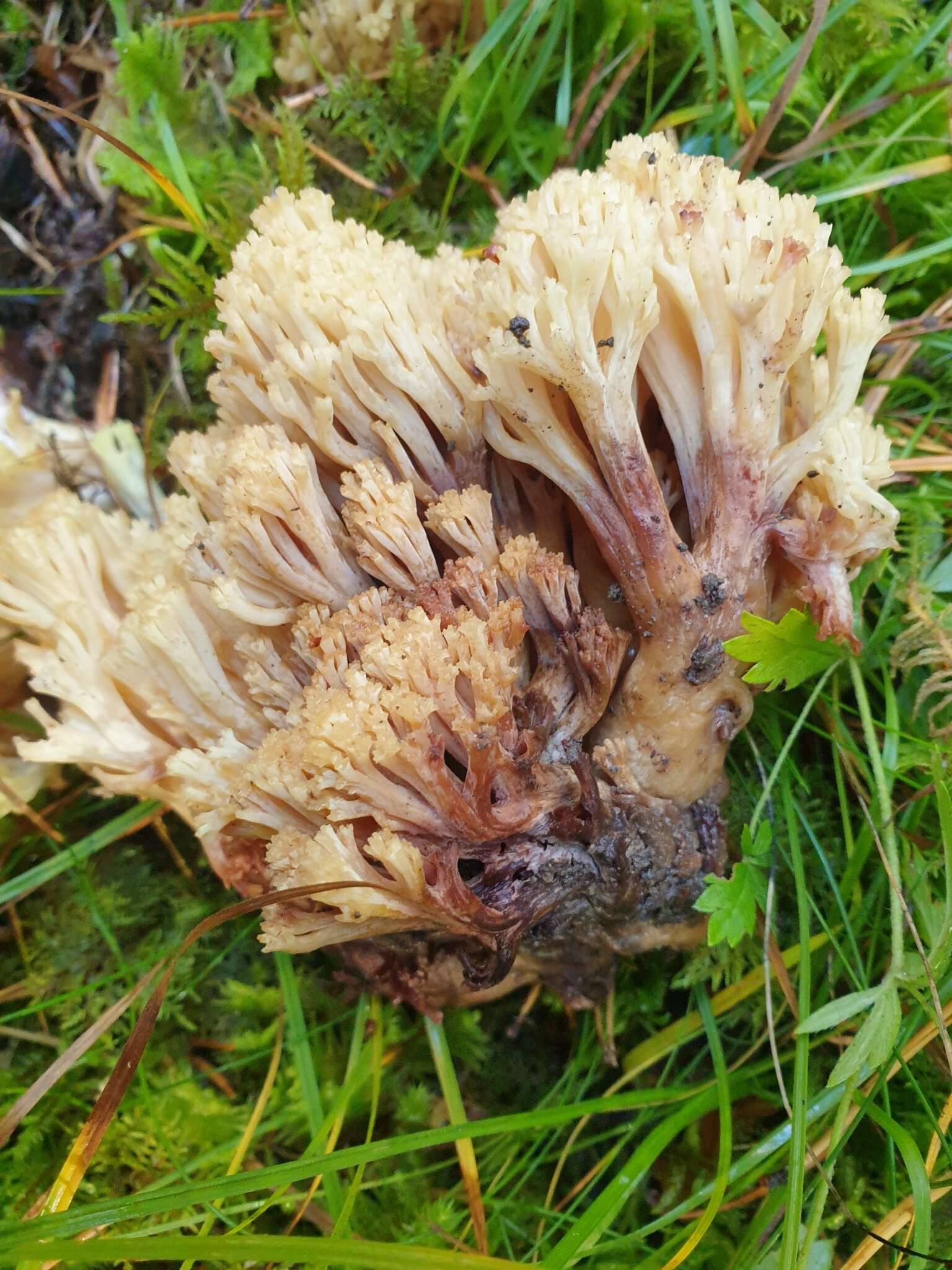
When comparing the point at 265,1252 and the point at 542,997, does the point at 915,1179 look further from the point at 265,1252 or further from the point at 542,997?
the point at 265,1252

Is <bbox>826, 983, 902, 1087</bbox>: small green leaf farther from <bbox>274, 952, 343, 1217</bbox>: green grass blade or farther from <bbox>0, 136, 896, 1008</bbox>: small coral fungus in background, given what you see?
<bbox>274, 952, 343, 1217</bbox>: green grass blade

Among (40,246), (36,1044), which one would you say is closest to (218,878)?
(36,1044)

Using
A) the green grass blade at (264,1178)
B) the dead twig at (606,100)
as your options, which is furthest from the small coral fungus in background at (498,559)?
the dead twig at (606,100)

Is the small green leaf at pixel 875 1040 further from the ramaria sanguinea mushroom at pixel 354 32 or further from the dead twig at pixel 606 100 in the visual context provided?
the ramaria sanguinea mushroom at pixel 354 32

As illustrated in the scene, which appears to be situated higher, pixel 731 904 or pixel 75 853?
pixel 75 853

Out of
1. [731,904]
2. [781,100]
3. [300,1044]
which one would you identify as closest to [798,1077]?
[731,904]
